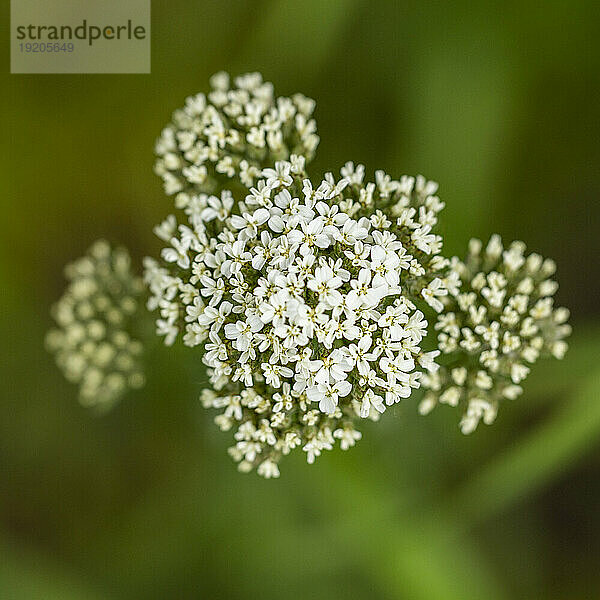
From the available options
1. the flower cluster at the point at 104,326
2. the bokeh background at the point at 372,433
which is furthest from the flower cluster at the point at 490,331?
the flower cluster at the point at 104,326

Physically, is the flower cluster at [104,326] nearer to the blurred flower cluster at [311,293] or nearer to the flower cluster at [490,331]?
the blurred flower cluster at [311,293]

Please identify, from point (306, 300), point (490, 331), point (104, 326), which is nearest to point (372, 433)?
point (490, 331)

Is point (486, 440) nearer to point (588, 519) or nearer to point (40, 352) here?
point (588, 519)

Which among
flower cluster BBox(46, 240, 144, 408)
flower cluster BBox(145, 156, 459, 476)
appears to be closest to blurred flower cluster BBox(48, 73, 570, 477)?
flower cluster BBox(145, 156, 459, 476)

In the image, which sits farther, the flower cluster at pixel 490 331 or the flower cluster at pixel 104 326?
the flower cluster at pixel 104 326

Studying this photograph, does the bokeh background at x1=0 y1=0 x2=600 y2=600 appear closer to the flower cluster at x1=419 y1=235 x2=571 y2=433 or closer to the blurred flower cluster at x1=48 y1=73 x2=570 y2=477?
the flower cluster at x1=419 y1=235 x2=571 y2=433
